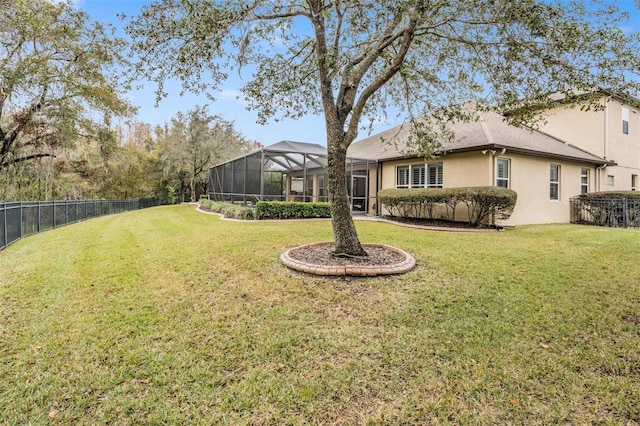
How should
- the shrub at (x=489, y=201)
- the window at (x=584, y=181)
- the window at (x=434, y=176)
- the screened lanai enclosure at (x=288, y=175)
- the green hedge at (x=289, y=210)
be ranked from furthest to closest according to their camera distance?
1. the window at (x=584, y=181)
2. the screened lanai enclosure at (x=288, y=175)
3. the window at (x=434, y=176)
4. the green hedge at (x=289, y=210)
5. the shrub at (x=489, y=201)

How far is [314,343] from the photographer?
10.6ft

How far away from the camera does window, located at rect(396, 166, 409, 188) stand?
1446 cm

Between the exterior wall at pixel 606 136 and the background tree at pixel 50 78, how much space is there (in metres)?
20.3

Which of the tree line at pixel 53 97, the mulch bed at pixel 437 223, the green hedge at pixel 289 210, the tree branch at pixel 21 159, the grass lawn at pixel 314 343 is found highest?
the tree line at pixel 53 97

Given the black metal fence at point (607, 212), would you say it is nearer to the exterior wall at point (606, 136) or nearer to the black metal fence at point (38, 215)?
the exterior wall at point (606, 136)

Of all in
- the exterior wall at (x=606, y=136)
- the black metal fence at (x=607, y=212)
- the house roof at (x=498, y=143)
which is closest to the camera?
the house roof at (x=498, y=143)

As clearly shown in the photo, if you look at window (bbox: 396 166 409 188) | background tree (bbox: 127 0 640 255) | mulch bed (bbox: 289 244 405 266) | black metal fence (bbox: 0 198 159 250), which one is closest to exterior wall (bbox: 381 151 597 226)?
window (bbox: 396 166 409 188)

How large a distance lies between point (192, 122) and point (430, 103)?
24067 millimetres

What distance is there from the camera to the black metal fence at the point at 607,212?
1227 cm

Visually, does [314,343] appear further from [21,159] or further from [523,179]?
[21,159]

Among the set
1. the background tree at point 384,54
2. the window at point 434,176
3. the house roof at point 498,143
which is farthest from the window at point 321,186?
the background tree at point 384,54

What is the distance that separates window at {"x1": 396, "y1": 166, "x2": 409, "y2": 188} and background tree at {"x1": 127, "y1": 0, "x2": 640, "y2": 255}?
275 inches

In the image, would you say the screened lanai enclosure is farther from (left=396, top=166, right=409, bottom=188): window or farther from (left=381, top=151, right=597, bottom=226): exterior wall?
(left=381, top=151, right=597, bottom=226): exterior wall

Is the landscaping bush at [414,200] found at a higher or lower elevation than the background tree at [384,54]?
lower
